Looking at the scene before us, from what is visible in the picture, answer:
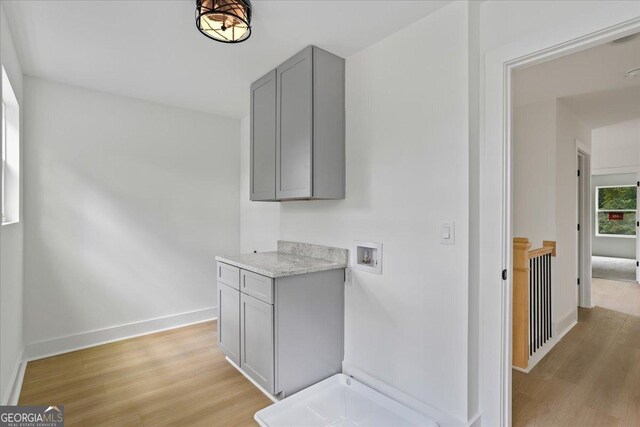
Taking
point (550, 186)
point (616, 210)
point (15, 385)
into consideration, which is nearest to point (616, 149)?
point (616, 210)

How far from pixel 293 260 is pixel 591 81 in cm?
308

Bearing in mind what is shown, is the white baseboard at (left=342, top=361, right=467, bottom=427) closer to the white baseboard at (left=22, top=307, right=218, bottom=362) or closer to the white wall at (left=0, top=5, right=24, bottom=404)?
the white baseboard at (left=22, top=307, right=218, bottom=362)

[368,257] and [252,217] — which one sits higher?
[252,217]

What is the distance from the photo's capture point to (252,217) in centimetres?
390

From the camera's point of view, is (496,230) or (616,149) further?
(616,149)

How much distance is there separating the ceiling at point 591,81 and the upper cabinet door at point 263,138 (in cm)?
174

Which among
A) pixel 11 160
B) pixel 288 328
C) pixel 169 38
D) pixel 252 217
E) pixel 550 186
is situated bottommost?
pixel 288 328

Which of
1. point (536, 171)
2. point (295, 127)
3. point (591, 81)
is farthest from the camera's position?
point (536, 171)

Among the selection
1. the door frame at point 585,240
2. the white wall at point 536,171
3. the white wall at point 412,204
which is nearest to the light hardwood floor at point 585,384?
the white wall at point 412,204

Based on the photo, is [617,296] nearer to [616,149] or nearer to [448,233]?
[616,149]

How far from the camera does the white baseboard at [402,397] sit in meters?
1.83

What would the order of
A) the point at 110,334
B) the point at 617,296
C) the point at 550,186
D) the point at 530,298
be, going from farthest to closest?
1. the point at 617,296
2. the point at 550,186
3. the point at 110,334
4. the point at 530,298

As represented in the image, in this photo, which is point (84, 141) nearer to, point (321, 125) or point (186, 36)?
point (186, 36)

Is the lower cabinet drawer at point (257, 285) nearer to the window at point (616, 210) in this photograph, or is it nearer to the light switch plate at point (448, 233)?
the light switch plate at point (448, 233)
